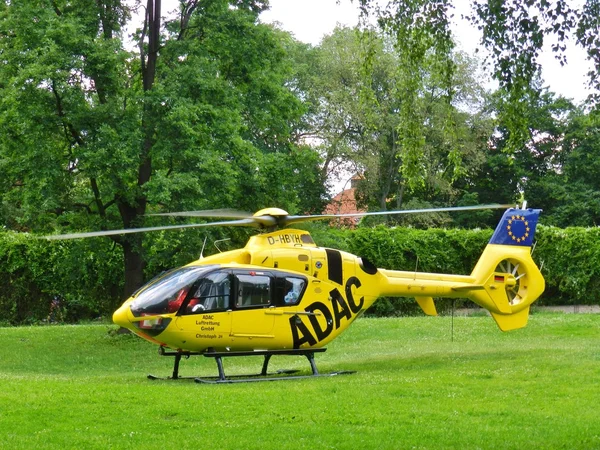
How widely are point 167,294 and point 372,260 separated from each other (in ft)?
60.1

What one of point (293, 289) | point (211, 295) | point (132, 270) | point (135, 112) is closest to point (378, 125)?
point (132, 270)

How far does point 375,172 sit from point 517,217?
33.7 metres

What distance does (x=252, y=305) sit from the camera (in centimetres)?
1714

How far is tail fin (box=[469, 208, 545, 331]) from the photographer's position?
65.4 ft

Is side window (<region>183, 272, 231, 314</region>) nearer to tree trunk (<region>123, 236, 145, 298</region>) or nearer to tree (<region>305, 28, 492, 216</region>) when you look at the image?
tree trunk (<region>123, 236, 145, 298</region>)

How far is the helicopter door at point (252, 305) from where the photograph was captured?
17.0m

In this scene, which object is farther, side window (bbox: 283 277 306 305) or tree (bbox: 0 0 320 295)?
tree (bbox: 0 0 320 295)

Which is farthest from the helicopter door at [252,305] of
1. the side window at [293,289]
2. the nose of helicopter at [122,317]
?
the nose of helicopter at [122,317]

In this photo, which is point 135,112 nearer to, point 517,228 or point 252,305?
point 252,305

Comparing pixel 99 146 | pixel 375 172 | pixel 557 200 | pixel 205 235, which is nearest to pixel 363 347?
pixel 205 235

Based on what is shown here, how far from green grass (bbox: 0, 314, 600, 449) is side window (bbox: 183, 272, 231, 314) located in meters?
1.40

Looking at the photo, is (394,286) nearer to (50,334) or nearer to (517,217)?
(517,217)

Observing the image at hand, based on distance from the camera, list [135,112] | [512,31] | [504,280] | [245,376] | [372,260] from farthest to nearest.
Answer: [372,260]
[135,112]
[504,280]
[245,376]
[512,31]

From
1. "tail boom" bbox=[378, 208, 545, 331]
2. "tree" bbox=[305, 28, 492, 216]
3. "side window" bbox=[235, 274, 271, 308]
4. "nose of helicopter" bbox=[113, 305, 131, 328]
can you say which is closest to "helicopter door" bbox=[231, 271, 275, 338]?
"side window" bbox=[235, 274, 271, 308]
